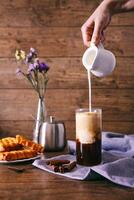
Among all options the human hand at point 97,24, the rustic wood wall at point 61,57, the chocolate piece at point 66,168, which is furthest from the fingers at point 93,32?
the rustic wood wall at point 61,57

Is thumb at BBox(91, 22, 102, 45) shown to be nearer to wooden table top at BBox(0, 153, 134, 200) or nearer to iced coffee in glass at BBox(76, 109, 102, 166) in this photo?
iced coffee in glass at BBox(76, 109, 102, 166)

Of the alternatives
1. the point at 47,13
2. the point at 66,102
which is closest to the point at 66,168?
the point at 66,102

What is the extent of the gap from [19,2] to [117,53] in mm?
534

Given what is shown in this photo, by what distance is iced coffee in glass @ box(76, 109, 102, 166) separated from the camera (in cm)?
88

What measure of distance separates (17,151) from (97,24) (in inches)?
15.8

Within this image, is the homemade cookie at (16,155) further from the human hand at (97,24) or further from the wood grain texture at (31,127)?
the wood grain texture at (31,127)

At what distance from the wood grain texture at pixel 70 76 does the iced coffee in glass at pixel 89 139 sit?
86 centimetres

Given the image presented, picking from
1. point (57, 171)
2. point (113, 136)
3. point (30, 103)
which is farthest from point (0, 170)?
point (30, 103)

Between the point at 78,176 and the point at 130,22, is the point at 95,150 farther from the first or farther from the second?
the point at 130,22

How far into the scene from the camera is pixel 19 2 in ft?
5.71

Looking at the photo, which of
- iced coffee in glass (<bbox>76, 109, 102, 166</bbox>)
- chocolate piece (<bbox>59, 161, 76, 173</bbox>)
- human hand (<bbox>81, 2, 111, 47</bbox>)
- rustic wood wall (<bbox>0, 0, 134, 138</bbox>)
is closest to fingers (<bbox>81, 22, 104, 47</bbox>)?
human hand (<bbox>81, 2, 111, 47</bbox>)

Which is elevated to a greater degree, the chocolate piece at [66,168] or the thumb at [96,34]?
the thumb at [96,34]

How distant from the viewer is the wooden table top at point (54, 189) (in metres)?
0.65

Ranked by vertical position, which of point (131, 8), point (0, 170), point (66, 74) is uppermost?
point (131, 8)
